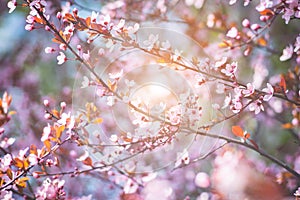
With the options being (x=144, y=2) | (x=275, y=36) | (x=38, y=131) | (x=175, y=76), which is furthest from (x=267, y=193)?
(x=38, y=131)

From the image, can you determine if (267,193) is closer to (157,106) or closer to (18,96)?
(157,106)

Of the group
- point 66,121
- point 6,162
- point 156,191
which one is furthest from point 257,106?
point 156,191

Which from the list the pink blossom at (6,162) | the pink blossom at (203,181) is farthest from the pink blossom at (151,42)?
the pink blossom at (203,181)

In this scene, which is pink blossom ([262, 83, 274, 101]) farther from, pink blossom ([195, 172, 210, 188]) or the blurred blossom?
pink blossom ([195, 172, 210, 188])

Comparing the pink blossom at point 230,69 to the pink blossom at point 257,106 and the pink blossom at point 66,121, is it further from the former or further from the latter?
the pink blossom at point 66,121

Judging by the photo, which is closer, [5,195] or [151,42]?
[151,42]

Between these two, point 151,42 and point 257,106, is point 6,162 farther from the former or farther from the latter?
point 257,106

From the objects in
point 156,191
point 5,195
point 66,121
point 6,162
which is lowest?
point 156,191

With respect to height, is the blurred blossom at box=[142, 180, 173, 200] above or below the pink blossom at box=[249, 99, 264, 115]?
below

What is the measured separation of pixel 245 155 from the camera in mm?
2848

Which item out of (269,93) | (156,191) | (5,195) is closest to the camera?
(269,93)

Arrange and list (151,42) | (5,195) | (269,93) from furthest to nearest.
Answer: (5,195), (151,42), (269,93)

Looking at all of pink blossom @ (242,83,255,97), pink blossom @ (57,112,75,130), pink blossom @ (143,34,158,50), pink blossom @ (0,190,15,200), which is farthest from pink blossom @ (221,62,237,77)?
pink blossom @ (0,190,15,200)

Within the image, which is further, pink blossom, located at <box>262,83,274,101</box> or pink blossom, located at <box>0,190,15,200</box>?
pink blossom, located at <box>0,190,15,200</box>
